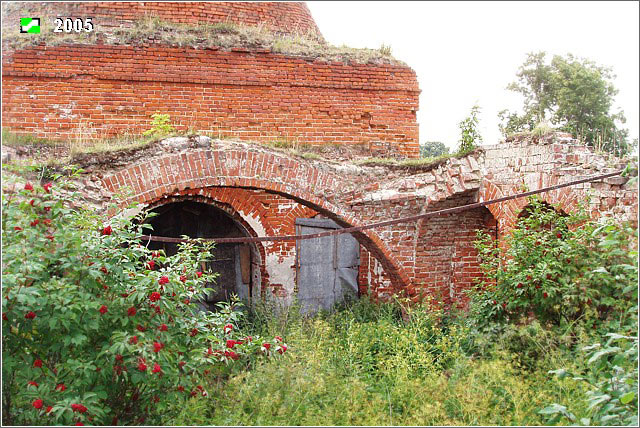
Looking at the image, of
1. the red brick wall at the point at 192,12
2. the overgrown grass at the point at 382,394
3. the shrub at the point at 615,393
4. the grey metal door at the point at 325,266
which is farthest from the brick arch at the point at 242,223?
the shrub at the point at 615,393

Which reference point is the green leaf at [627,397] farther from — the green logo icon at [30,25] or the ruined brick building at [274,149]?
the green logo icon at [30,25]

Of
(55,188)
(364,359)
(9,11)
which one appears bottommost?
(364,359)

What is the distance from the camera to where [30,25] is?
32.5 ft

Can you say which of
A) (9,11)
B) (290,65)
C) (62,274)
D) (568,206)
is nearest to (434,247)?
(568,206)

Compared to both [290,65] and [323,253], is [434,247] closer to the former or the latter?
[323,253]

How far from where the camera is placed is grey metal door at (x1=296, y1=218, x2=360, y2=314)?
1068 centimetres

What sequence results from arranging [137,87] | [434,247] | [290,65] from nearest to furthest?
[434,247], [137,87], [290,65]

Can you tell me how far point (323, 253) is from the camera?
10.9 meters

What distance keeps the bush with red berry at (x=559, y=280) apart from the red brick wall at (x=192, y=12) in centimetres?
697

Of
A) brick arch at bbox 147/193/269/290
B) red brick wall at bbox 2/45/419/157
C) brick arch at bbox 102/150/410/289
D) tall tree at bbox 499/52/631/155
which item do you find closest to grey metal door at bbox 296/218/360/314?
brick arch at bbox 147/193/269/290

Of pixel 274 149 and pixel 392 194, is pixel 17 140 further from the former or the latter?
pixel 392 194

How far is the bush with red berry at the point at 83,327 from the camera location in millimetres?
3783

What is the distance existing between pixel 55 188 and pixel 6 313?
0.93m

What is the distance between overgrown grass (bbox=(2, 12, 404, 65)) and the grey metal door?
286cm
